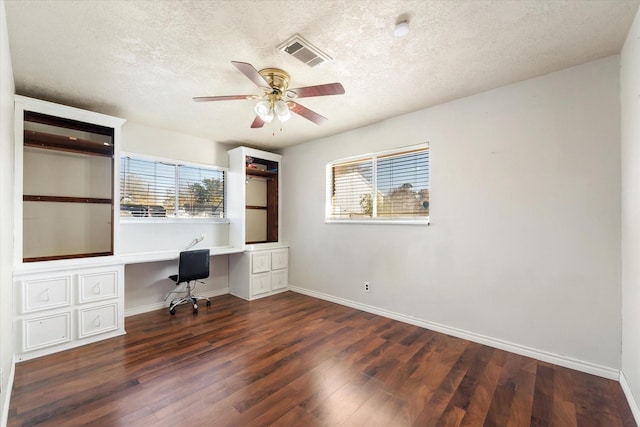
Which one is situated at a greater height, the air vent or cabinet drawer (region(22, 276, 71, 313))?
the air vent

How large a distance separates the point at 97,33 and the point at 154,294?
326 cm

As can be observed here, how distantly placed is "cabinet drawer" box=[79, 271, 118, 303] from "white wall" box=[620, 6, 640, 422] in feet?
14.8

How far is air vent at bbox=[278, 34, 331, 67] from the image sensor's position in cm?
203

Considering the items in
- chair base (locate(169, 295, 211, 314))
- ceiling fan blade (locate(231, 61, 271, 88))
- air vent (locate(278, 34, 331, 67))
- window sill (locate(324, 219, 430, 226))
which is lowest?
chair base (locate(169, 295, 211, 314))

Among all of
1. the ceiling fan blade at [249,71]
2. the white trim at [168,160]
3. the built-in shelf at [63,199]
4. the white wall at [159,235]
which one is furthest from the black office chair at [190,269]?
the ceiling fan blade at [249,71]

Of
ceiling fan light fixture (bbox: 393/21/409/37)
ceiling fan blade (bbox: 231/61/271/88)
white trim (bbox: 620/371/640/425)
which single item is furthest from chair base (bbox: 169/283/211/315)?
white trim (bbox: 620/371/640/425)

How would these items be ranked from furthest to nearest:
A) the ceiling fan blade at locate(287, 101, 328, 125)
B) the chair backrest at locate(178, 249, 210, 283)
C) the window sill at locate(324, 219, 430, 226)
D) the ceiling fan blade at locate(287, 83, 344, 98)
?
the chair backrest at locate(178, 249, 210, 283), the window sill at locate(324, 219, 430, 226), the ceiling fan blade at locate(287, 101, 328, 125), the ceiling fan blade at locate(287, 83, 344, 98)

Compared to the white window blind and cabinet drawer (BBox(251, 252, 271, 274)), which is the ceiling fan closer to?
the white window blind

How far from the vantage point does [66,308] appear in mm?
2852

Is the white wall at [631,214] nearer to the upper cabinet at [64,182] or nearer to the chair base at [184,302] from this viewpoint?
the chair base at [184,302]

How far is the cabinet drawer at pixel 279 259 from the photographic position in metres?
4.84

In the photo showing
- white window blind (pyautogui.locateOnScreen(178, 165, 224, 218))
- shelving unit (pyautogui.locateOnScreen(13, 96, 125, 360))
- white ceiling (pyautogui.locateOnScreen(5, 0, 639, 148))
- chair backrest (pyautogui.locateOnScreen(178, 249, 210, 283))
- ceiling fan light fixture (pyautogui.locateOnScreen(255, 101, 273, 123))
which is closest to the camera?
white ceiling (pyautogui.locateOnScreen(5, 0, 639, 148))

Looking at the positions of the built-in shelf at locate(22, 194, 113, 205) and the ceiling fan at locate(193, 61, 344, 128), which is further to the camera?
the built-in shelf at locate(22, 194, 113, 205)

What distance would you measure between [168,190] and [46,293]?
1845mm
